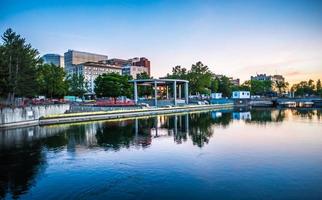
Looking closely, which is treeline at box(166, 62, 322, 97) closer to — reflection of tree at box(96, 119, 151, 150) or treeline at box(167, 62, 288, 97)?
treeline at box(167, 62, 288, 97)

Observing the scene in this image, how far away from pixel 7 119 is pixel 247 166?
32.7 meters

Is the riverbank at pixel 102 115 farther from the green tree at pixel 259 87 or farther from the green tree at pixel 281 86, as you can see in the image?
the green tree at pixel 281 86

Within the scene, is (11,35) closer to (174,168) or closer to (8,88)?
(8,88)

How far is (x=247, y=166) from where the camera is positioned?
1841cm

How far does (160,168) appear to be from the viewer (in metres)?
18.2

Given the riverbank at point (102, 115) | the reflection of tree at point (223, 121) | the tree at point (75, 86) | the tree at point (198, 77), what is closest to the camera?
the riverbank at point (102, 115)

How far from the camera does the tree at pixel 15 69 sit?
41.8 meters

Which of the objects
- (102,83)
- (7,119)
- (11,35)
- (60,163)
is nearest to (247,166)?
(60,163)

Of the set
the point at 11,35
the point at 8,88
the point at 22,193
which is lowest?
the point at 22,193

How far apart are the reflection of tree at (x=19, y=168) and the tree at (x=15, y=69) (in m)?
Result: 20.4

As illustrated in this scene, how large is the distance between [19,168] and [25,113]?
81.2 feet

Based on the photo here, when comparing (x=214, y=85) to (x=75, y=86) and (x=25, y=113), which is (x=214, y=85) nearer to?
(x=75, y=86)

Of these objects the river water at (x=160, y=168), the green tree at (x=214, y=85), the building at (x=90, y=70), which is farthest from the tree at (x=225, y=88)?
the river water at (x=160, y=168)

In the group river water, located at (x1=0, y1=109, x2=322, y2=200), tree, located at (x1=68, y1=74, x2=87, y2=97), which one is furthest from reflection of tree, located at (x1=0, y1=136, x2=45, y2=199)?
tree, located at (x1=68, y1=74, x2=87, y2=97)
